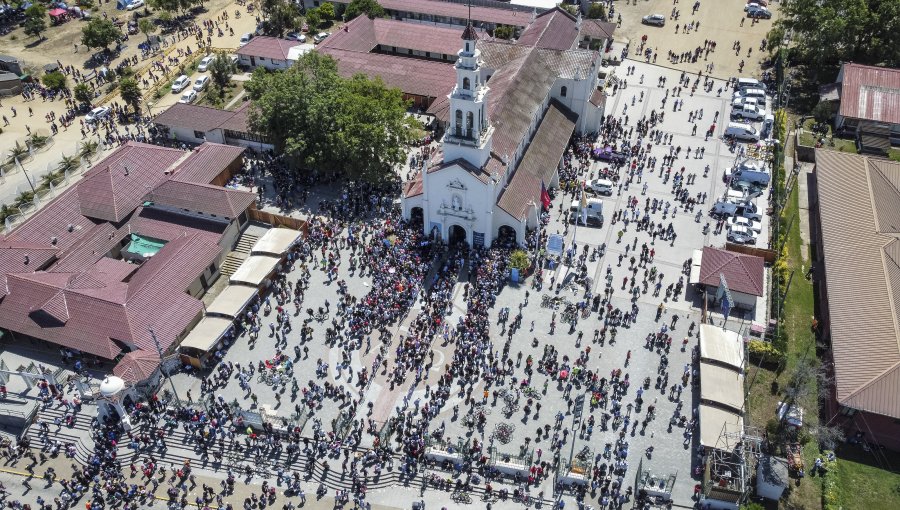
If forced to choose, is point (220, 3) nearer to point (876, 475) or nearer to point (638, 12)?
point (638, 12)

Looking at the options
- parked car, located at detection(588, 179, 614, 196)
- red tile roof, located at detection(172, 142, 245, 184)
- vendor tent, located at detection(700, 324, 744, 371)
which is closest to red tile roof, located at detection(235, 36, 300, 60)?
red tile roof, located at detection(172, 142, 245, 184)

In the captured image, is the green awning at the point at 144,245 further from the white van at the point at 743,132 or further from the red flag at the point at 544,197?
the white van at the point at 743,132

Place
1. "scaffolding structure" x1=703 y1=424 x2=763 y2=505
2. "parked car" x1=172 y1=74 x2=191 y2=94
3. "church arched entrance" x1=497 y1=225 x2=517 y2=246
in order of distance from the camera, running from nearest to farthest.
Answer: "scaffolding structure" x1=703 y1=424 x2=763 y2=505 → "church arched entrance" x1=497 y1=225 x2=517 y2=246 → "parked car" x1=172 y1=74 x2=191 y2=94

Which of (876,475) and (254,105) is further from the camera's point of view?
(254,105)

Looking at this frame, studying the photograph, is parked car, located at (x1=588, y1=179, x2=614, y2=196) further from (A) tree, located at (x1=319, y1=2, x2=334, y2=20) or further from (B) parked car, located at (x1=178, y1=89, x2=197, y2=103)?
(A) tree, located at (x1=319, y1=2, x2=334, y2=20)

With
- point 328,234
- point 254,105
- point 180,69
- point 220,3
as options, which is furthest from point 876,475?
point 220,3
